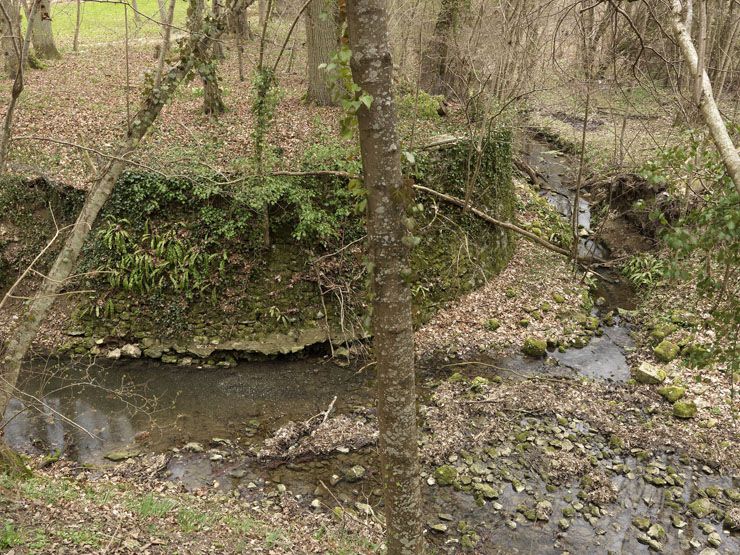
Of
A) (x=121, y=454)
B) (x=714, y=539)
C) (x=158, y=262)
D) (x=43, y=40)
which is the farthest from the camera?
(x=43, y=40)

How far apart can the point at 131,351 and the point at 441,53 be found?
1206 cm

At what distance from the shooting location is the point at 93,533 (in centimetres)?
546

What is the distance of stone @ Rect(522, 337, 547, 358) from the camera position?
11305 mm

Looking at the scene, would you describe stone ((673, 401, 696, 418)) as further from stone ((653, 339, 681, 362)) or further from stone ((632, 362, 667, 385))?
stone ((653, 339, 681, 362))

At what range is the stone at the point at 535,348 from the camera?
11305mm

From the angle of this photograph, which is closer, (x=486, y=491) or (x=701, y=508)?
(x=701, y=508)

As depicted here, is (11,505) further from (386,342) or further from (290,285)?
(290,285)

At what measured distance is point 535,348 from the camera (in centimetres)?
1130

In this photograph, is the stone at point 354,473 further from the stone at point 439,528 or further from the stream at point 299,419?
the stone at point 439,528

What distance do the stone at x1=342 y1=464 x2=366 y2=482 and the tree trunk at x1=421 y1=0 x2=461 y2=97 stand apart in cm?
1083

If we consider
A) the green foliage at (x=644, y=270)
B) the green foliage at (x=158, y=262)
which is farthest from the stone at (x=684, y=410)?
the green foliage at (x=158, y=262)

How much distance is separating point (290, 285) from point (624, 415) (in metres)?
6.72

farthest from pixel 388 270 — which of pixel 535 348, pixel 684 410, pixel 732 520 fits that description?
pixel 535 348

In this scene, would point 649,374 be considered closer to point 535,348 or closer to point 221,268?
point 535,348
